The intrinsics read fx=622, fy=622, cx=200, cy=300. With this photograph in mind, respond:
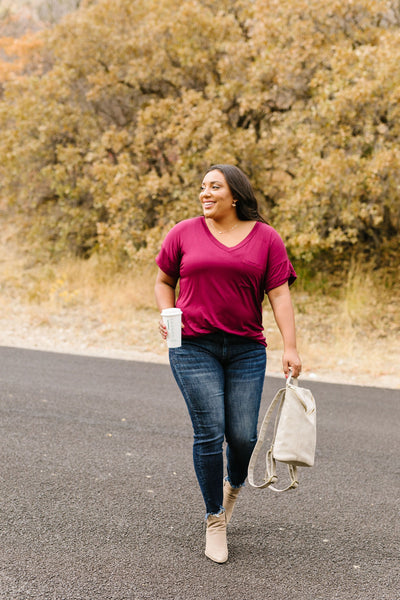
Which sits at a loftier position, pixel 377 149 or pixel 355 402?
pixel 377 149

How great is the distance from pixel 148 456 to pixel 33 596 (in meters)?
2.04

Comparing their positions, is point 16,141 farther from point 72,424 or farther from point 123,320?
point 72,424

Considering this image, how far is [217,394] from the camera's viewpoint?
10.2 feet

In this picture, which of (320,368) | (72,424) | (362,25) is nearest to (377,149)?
(362,25)

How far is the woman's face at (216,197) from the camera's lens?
3.21 m

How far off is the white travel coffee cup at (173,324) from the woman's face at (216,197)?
1.83 feet

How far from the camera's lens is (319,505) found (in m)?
3.97

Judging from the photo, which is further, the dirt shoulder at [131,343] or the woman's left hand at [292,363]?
the dirt shoulder at [131,343]

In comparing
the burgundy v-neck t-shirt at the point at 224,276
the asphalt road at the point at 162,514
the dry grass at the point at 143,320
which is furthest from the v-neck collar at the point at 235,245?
the dry grass at the point at 143,320

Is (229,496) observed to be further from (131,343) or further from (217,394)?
(131,343)

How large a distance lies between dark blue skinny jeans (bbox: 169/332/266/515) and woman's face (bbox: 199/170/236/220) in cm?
63

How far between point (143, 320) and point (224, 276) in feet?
29.2

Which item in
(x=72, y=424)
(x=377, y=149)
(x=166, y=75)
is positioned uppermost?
(x=166, y=75)

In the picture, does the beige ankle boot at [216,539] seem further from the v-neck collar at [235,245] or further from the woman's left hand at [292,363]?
the v-neck collar at [235,245]
